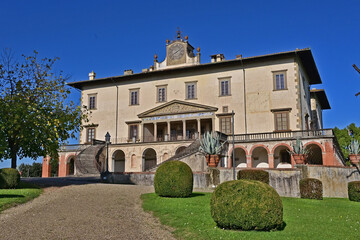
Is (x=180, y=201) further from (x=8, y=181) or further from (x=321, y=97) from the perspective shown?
(x=321, y=97)

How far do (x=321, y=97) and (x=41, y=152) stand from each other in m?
37.5

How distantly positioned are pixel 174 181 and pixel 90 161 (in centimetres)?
2247

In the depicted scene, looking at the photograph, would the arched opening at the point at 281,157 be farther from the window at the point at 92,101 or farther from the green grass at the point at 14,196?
the green grass at the point at 14,196

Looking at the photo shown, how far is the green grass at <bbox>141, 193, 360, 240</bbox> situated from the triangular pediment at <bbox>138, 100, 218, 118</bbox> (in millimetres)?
21841

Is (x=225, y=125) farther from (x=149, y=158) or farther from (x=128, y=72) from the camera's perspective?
(x=128, y=72)

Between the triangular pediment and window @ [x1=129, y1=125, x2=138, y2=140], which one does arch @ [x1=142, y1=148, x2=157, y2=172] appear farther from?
the triangular pediment

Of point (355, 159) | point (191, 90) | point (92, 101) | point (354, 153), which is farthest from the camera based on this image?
point (92, 101)

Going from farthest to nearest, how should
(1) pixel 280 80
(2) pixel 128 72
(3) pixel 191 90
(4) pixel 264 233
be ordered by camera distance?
(2) pixel 128 72 → (3) pixel 191 90 → (1) pixel 280 80 → (4) pixel 264 233

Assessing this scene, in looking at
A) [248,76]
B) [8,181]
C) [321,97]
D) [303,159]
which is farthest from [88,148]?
[321,97]

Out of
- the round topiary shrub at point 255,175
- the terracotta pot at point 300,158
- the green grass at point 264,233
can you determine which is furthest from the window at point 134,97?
the green grass at point 264,233

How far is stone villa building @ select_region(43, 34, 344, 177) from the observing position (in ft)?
109

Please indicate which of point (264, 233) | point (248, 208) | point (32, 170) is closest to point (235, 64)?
point (248, 208)

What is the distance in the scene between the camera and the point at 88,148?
37906mm

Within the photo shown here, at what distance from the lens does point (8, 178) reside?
17922mm
